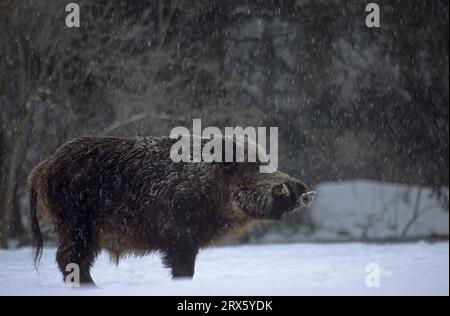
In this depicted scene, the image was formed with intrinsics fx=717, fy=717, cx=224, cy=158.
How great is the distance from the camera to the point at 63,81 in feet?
32.5

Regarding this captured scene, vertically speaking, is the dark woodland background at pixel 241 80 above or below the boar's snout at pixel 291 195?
above

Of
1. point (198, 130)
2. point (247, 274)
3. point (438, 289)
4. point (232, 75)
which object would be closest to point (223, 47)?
point (232, 75)

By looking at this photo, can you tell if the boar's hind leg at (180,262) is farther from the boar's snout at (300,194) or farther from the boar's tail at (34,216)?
the boar's tail at (34,216)

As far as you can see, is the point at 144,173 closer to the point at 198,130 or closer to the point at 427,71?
the point at 198,130

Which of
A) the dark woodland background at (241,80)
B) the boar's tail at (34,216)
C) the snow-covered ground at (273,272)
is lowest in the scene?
the snow-covered ground at (273,272)

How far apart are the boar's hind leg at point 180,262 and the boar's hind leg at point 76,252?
0.67 metres

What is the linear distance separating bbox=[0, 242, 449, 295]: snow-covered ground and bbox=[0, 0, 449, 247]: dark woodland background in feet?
4.99

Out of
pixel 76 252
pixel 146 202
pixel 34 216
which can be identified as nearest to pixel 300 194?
pixel 146 202

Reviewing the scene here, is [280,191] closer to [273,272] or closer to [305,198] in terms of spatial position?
[305,198]

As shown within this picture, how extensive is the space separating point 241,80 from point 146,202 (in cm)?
470

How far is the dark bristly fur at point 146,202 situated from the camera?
6062 mm

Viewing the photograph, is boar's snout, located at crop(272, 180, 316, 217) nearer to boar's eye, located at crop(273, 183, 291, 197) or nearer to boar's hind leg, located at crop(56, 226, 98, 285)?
boar's eye, located at crop(273, 183, 291, 197)

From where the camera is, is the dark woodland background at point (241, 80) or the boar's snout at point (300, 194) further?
the dark woodland background at point (241, 80)

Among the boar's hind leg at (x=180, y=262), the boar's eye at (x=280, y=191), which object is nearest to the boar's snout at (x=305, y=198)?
the boar's eye at (x=280, y=191)
